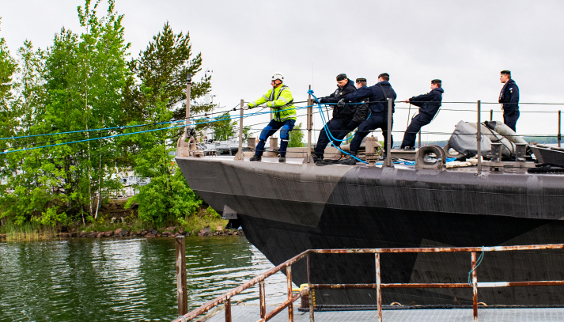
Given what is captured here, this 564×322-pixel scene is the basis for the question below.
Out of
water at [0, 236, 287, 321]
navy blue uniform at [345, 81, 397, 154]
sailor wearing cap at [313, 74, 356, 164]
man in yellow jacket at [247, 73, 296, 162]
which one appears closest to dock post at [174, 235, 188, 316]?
man in yellow jacket at [247, 73, 296, 162]

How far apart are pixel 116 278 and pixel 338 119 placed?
1166cm

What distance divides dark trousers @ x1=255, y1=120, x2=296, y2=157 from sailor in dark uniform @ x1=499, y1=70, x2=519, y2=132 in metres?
3.54

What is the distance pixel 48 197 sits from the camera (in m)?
32.6

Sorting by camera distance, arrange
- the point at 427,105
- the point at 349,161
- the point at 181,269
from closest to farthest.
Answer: the point at 349,161
the point at 181,269
the point at 427,105

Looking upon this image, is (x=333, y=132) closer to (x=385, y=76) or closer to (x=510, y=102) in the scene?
(x=385, y=76)

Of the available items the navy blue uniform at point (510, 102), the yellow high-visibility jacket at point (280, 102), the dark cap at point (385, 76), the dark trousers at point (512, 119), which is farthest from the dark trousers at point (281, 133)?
the dark trousers at point (512, 119)

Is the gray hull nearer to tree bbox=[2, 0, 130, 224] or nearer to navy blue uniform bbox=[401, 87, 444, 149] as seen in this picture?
navy blue uniform bbox=[401, 87, 444, 149]

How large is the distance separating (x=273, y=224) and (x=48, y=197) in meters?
27.8

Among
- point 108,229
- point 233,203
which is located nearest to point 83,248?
point 108,229

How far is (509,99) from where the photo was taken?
8680 millimetres

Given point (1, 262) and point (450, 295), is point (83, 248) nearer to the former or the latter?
point (1, 262)

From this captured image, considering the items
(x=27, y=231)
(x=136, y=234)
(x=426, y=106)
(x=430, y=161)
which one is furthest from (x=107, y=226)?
(x=430, y=161)

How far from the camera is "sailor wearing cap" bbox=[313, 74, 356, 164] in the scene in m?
8.32

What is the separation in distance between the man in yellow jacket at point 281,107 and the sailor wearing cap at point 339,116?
623 mm
